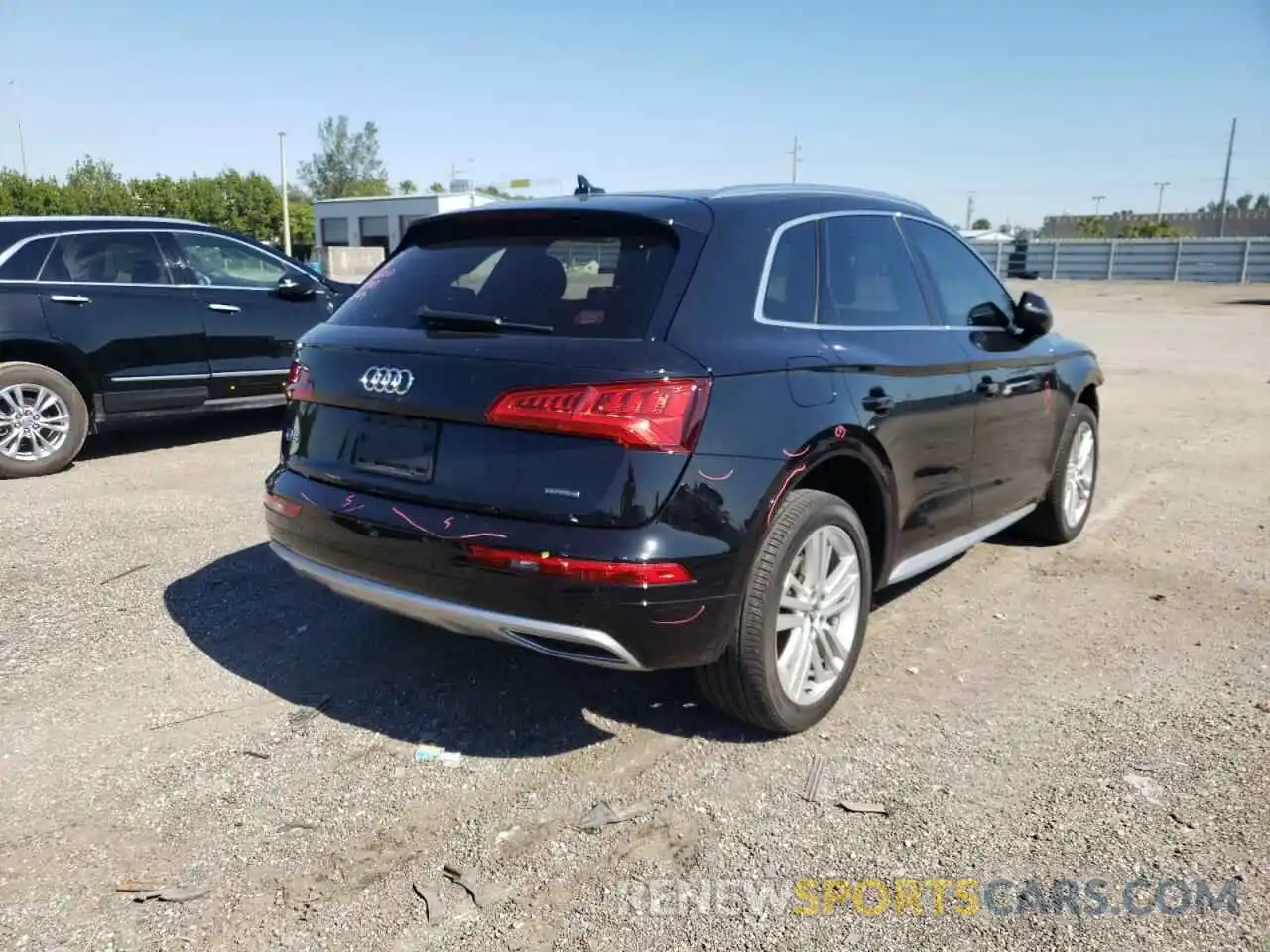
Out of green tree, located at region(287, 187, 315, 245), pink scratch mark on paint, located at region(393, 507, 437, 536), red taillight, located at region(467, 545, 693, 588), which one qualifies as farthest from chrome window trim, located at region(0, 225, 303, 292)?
green tree, located at region(287, 187, 315, 245)

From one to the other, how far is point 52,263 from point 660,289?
5.93m

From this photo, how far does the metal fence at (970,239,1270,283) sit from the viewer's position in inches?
1893

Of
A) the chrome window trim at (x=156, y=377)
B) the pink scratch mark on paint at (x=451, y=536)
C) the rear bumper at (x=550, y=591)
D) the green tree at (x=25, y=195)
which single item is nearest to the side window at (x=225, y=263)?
the chrome window trim at (x=156, y=377)

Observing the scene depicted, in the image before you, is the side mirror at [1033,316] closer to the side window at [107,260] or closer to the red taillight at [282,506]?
the red taillight at [282,506]

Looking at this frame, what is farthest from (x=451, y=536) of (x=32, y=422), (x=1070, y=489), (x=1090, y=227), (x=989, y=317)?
(x=1090, y=227)

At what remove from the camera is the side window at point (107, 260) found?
23.7 feet

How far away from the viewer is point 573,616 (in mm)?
2875

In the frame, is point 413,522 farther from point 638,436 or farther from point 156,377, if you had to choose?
point 156,377

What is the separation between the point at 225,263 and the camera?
8.16m

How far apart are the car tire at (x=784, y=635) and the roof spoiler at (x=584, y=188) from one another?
4.97 feet

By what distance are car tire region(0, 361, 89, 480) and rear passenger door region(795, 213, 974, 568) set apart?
19.1 ft

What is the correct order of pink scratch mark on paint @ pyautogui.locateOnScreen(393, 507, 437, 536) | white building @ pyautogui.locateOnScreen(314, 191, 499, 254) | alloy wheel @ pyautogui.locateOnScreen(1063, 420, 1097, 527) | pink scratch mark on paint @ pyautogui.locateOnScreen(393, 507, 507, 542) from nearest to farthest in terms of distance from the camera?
pink scratch mark on paint @ pyautogui.locateOnScreen(393, 507, 507, 542), pink scratch mark on paint @ pyautogui.locateOnScreen(393, 507, 437, 536), alloy wheel @ pyautogui.locateOnScreen(1063, 420, 1097, 527), white building @ pyautogui.locateOnScreen(314, 191, 499, 254)

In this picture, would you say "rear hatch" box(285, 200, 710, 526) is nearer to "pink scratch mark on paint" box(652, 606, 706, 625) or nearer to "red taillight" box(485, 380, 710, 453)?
"red taillight" box(485, 380, 710, 453)

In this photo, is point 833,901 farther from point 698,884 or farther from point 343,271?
point 343,271
